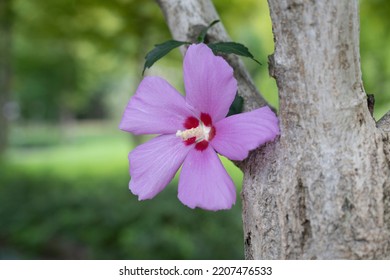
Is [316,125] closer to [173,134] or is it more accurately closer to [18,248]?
[173,134]

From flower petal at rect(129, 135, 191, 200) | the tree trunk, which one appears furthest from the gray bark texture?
the tree trunk

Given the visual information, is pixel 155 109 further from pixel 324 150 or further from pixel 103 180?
pixel 103 180

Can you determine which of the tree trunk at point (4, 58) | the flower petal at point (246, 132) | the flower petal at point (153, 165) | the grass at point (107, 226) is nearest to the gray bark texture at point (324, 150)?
the flower petal at point (246, 132)

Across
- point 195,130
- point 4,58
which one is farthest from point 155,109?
point 4,58

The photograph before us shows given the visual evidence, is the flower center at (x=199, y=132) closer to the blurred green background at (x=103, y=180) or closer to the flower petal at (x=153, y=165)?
the flower petal at (x=153, y=165)

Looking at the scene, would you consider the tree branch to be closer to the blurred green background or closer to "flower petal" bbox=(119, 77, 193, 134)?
"flower petal" bbox=(119, 77, 193, 134)

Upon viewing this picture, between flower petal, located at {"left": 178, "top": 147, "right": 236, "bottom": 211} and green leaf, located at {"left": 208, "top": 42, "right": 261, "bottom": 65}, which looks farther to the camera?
green leaf, located at {"left": 208, "top": 42, "right": 261, "bottom": 65}

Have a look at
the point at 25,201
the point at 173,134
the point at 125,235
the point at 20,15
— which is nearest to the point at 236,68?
the point at 173,134
